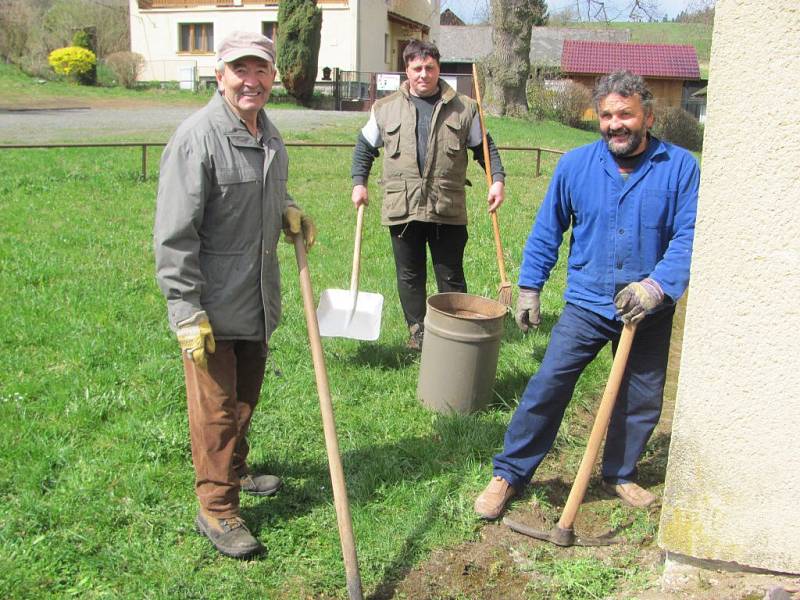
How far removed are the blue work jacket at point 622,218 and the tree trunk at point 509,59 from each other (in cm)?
2220

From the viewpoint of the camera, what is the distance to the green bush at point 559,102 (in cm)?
2902

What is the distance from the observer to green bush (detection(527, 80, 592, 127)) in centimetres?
2902

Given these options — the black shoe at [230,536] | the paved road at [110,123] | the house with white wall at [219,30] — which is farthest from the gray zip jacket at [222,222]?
the house with white wall at [219,30]

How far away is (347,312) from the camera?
193 inches

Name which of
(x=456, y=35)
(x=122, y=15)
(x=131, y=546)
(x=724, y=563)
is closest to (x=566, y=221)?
(x=724, y=563)

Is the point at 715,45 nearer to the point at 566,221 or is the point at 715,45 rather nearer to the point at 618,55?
the point at 566,221

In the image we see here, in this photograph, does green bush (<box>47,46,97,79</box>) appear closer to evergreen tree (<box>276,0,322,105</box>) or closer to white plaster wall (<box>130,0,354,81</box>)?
white plaster wall (<box>130,0,354,81</box>)

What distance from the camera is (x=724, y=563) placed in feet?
10.1

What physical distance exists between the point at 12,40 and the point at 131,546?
34.1 meters

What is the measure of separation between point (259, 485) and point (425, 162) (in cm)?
240

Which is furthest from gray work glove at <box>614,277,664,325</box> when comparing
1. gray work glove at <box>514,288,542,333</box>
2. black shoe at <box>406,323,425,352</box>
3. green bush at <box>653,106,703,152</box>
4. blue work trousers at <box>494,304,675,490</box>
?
green bush at <box>653,106,703,152</box>

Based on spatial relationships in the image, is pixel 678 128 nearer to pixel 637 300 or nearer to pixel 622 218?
pixel 622 218

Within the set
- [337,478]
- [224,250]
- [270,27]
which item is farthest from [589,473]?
[270,27]

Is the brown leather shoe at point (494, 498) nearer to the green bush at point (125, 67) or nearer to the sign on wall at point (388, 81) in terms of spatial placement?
the sign on wall at point (388, 81)
